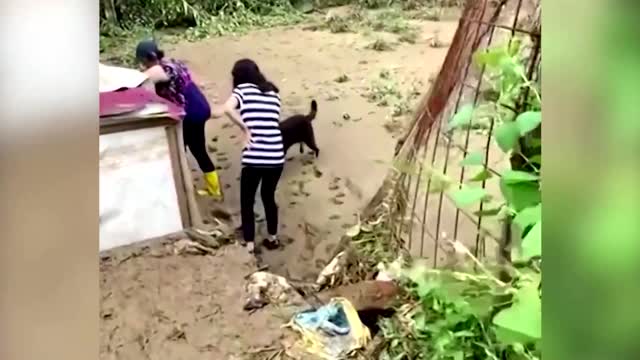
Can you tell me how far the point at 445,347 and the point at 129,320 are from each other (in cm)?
39

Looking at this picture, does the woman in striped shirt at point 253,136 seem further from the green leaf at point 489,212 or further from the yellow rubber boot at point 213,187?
the green leaf at point 489,212

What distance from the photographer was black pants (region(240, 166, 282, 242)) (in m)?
1.09

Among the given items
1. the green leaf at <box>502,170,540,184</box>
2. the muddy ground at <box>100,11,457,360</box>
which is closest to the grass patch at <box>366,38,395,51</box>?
the muddy ground at <box>100,11,457,360</box>

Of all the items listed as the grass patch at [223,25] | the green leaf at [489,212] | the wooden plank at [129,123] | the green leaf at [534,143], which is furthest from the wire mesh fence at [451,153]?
the wooden plank at [129,123]

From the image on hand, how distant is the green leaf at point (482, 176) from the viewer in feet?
3.34

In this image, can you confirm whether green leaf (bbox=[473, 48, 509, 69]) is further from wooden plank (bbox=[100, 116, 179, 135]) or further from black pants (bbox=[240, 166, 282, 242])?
wooden plank (bbox=[100, 116, 179, 135])

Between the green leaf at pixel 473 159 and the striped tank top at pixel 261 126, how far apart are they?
0.75 feet

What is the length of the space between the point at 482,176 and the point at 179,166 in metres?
0.38

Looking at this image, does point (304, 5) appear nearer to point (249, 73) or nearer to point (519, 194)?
point (249, 73)
